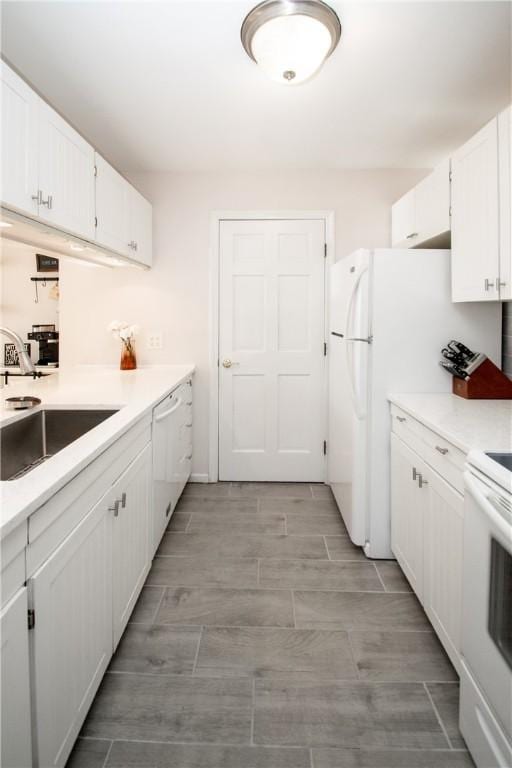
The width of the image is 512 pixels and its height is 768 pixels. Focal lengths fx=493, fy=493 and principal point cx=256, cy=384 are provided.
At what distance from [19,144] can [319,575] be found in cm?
227

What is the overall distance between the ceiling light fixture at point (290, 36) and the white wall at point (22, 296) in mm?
2680

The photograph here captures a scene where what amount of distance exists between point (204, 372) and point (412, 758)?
282cm

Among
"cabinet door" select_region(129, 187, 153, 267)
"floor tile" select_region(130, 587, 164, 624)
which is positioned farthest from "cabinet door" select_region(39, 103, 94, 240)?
"floor tile" select_region(130, 587, 164, 624)

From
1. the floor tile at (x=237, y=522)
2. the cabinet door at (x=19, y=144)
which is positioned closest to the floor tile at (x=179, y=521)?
Answer: the floor tile at (x=237, y=522)

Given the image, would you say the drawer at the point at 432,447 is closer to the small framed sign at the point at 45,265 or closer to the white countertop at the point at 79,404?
the white countertop at the point at 79,404

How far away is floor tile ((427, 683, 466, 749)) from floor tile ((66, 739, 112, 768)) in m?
1.03

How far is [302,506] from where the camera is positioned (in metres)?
3.42

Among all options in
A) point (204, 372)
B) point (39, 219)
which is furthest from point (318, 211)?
point (39, 219)

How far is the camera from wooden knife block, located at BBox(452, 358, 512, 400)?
241cm

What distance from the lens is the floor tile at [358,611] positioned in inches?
81.5

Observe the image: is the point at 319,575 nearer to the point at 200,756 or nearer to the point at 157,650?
the point at 157,650

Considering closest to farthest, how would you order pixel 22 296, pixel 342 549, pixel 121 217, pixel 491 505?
pixel 491 505, pixel 342 549, pixel 121 217, pixel 22 296

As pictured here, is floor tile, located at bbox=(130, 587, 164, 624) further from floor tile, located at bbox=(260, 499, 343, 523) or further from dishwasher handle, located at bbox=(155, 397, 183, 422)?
floor tile, located at bbox=(260, 499, 343, 523)

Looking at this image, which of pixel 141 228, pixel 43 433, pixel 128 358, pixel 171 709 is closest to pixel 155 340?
pixel 128 358
